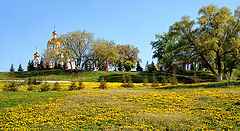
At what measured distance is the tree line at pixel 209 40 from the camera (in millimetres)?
29453

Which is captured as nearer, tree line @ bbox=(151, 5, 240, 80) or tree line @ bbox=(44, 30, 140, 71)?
tree line @ bbox=(151, 5, 240, 80)

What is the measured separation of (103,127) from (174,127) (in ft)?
8.37

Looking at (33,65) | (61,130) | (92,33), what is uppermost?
(92,33)

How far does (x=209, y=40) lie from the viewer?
94.5 feet

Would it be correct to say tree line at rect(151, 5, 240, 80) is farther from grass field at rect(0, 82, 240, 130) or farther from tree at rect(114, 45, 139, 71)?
tree at rect(114, 45, 139, 71)

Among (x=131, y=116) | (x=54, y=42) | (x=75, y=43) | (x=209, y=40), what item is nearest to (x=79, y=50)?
(x=75, y=43)

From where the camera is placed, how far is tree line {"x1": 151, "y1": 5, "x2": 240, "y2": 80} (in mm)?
29453

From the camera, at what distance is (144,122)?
23.6 ft

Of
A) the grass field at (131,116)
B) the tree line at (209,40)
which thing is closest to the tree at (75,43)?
the tree line at (209,40)

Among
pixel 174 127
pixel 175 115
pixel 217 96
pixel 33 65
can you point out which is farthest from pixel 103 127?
pixel 33 65

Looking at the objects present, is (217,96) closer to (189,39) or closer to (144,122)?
(144,122)

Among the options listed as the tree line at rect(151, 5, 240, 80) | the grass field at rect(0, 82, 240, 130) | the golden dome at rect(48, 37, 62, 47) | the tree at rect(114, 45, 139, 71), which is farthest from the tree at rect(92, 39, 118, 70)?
the grass field at rect(0, 82, 240, 130)

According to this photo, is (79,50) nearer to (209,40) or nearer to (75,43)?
(75,43)

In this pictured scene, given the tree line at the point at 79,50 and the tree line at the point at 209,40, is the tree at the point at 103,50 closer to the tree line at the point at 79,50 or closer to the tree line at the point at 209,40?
the tree line at the point at 79,50
